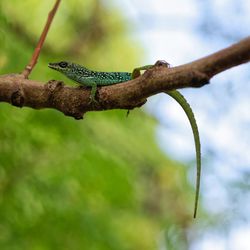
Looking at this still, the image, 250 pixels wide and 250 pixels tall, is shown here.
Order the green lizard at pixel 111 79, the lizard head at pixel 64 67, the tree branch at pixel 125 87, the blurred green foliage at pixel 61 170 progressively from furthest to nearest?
the blurred green foliage at pixel 61 170 → the lizard head at pixel 64 67 → the green lizard at pixel 111 79 → the tree branch at pixel 125 87

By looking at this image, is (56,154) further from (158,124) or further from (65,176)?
(158,124)

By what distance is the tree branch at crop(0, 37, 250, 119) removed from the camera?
1082 mm

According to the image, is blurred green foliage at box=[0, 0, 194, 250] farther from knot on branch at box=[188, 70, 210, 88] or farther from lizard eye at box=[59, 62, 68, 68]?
knot on branch at box=[188, 70, 210, 88]

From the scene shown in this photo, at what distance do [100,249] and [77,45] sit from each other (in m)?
2.32

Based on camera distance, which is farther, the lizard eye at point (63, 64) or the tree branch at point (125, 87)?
the lizard eye at point (63, 64)

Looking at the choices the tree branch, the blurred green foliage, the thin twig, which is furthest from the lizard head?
the tree branch

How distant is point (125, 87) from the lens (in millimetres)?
1312

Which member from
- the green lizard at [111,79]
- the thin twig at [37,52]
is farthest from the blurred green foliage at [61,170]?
the thin twig at [37,52]

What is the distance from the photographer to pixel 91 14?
531cm

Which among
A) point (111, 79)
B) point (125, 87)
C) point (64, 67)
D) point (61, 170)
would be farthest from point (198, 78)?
point (61, 170)

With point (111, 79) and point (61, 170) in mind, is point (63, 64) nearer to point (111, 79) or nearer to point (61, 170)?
point (111, 79)

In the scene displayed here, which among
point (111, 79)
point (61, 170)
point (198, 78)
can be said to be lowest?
point (198, 78)

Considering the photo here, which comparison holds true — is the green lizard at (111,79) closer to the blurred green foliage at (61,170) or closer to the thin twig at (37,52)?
the thin twig at (37,52)

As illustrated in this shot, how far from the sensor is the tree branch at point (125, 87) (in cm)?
108
